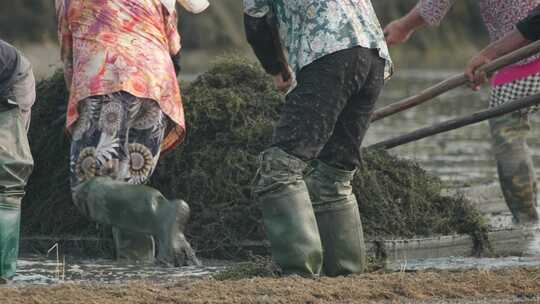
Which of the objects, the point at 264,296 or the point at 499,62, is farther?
the point at 499,62

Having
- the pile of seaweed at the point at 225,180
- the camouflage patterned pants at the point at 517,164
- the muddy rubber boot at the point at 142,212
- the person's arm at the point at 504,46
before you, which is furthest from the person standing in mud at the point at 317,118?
the camouflage patterned pants at the point at 517,164

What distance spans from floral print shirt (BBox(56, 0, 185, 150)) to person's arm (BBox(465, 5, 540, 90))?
208cm

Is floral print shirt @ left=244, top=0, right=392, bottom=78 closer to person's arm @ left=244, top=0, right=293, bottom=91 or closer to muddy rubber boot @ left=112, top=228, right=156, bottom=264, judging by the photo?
person's arm @ left=244, top=0, right=293, bottom=91

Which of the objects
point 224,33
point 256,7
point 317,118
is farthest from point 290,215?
point 224,33

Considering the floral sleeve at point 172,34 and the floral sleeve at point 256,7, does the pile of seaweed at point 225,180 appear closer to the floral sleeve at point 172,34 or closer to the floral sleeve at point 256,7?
the floral sleeve at point 172,34

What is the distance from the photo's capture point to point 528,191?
10.2 m

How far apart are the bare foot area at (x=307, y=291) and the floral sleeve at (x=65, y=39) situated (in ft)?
5.27

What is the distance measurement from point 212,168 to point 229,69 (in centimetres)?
97

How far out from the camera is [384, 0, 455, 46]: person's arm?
9758mm

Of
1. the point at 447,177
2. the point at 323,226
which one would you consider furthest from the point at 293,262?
the point at 447,177

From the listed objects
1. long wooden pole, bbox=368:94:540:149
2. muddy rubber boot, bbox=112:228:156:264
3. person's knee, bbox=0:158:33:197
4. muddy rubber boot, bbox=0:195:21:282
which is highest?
long wooden pole, bbox=368:94:540:149

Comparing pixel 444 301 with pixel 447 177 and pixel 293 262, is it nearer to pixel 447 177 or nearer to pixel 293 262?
pixel 293 262

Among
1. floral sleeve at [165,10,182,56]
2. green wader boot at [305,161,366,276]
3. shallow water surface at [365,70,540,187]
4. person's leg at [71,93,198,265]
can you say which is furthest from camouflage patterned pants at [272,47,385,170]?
shallow water surface at [365,70,540,187]

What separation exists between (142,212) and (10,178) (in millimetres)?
670
